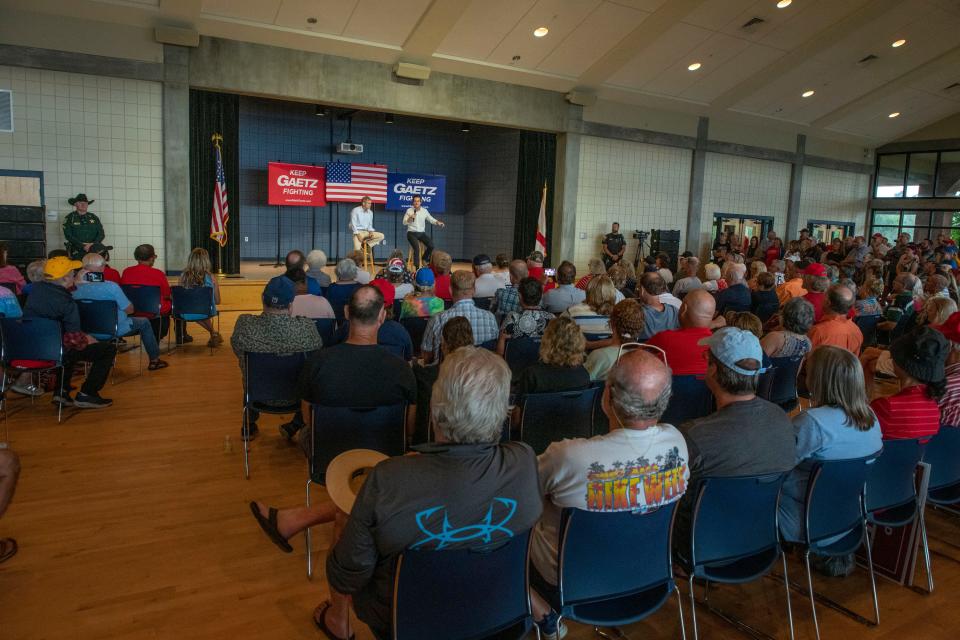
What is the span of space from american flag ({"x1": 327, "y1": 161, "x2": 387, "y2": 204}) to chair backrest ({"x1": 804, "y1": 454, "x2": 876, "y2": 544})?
13178mm

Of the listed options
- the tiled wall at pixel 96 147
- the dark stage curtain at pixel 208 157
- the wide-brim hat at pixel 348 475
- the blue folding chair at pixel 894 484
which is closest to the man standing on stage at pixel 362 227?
the dark stage curtain at pixel 208 157

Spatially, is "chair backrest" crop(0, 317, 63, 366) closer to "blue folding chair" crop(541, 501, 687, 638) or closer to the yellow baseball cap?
the yellow baseball cap

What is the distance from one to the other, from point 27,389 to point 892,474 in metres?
5.89

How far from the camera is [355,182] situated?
14477 millimetres

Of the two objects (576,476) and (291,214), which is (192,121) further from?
(576,476)

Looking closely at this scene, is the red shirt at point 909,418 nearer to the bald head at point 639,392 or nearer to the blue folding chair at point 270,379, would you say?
the bald head at point 639,392

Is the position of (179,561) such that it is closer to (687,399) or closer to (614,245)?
(687,399)

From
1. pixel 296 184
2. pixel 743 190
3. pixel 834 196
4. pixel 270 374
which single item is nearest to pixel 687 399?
pixel 270 374

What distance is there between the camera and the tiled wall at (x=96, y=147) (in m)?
8.66

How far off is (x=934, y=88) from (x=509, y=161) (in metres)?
10.1

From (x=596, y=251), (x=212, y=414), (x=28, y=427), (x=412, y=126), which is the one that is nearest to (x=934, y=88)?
(x=596, y=251)

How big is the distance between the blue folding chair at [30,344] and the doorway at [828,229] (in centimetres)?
1772

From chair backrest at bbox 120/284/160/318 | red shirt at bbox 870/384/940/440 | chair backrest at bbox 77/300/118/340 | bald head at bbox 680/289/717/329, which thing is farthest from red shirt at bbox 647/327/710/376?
chair backrest at bbox 120/284/160/318

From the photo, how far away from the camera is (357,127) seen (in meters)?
15.3
